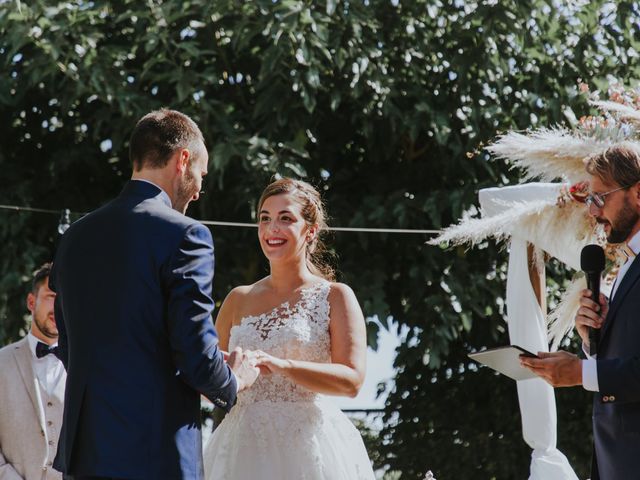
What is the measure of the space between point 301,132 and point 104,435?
16.4ft

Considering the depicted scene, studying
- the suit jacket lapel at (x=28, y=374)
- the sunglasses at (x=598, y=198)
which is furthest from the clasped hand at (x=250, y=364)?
the sunglasses at (x=598, y=198)

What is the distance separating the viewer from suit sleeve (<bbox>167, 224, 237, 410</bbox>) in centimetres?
324

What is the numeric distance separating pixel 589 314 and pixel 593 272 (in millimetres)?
133

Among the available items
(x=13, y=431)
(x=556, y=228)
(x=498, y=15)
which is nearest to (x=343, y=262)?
(x=498, y=15)

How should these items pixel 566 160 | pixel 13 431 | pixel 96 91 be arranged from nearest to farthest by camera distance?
pixel 13 431 < pixel 566 160 < pixel 96 91

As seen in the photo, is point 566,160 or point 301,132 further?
point 301,132

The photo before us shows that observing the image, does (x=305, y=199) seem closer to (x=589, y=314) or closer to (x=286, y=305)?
(x=286, y=305)

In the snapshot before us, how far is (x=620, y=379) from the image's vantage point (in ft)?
11.0

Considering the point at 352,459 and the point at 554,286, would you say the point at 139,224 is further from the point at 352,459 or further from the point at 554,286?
the point at 554,286

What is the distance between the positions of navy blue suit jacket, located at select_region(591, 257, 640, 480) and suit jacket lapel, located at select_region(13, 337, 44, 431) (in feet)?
7.29

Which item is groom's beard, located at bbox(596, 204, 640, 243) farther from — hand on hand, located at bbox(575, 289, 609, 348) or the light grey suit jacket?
the light grey suit jacket

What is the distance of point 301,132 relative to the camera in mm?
8023

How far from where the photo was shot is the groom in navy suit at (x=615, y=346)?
3.38m

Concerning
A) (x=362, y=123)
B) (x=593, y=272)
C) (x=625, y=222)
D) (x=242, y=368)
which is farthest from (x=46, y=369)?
(x=362, y=123)
